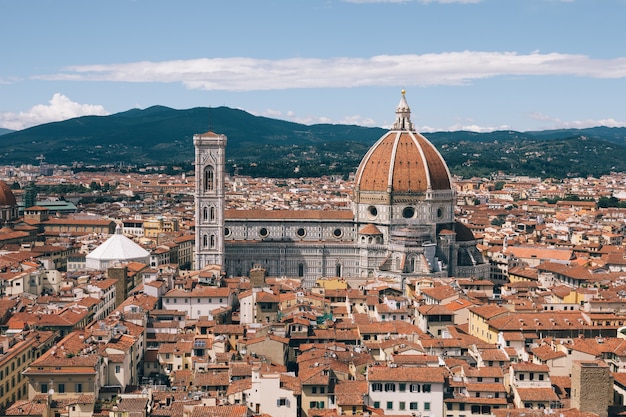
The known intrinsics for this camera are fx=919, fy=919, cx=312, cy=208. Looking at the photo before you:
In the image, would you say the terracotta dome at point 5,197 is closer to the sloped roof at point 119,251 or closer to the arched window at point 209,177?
the sloped roof at point 119,251

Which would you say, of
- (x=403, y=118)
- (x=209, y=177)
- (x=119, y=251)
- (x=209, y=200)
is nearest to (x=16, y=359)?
(x=119, y=251)

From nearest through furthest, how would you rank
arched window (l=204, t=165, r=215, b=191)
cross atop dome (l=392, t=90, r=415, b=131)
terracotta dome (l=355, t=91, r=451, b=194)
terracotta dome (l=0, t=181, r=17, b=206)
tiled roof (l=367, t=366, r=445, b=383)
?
tiled roof (l=367, t=366, r=445, b=383)
arched window (l=204, t=165, r=215, b=191)
terracotta dome (l=355, t=91, r=451, b=194)
cross atop dome (l=392, t=90, r=415, b=131)
terracotta dome (l=0, t=181, r=17, b=206)

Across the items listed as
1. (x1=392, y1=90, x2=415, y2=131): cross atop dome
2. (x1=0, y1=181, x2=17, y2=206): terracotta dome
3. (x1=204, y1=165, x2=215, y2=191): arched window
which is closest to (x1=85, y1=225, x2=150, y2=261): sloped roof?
(x1=204, y1=165, x2=215, y2=191): arched window

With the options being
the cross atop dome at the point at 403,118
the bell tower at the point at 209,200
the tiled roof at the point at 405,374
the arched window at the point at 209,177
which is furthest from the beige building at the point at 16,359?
the cross atop dome at the point at 403,118

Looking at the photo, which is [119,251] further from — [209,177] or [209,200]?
[209,177]

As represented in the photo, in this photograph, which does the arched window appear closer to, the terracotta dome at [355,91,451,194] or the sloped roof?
the sloped roof

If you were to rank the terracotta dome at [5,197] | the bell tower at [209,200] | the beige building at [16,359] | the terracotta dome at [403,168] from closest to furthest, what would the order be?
1. the beige building at [16,359]
2. the bell tower at [209,200]
3. the terracotta dome at [403,168]
4. the terracotta dome at [5,197]

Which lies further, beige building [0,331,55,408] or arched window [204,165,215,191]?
arched window [204,165,215,191]
